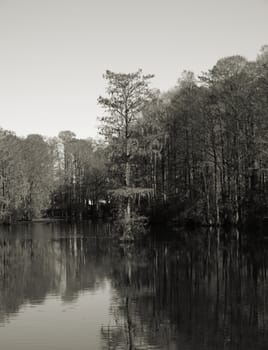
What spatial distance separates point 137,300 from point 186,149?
40613 mm

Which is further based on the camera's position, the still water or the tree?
the tree

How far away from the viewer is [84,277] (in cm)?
2350

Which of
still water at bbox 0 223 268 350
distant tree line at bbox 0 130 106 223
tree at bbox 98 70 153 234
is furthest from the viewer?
distant tree line at bbox 0 130 106 223

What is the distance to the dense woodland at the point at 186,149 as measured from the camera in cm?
3806

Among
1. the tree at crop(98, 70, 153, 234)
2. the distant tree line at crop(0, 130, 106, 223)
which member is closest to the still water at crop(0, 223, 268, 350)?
the tree at crop(98, 70, 153, 234)

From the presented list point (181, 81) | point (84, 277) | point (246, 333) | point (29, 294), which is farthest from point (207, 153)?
point (246, 333)

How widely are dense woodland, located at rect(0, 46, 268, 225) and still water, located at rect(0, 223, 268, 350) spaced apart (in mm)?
9469

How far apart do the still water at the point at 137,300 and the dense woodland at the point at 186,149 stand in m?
9.47

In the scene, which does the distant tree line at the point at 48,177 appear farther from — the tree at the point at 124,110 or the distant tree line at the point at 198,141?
the tree at the point at 124,110

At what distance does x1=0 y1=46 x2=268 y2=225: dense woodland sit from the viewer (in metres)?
38.1

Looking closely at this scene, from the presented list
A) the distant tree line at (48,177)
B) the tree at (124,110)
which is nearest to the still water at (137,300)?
the tree at (124,110)

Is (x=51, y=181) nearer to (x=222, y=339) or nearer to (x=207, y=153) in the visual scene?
(x=207, y=153)

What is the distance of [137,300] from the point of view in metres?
17.9

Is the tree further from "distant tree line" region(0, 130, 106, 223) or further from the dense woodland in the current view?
"distant tree line" region(0, 130, 106, 223)
